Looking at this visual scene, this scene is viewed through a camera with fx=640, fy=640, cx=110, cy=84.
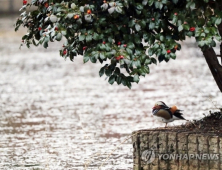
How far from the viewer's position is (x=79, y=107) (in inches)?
534

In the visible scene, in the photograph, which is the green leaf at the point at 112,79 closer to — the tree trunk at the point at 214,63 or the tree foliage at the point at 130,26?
the tree foliage at the point at 130,26

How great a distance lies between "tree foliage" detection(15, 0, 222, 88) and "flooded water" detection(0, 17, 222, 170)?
1172 mm

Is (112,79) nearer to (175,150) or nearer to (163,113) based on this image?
(175,150)

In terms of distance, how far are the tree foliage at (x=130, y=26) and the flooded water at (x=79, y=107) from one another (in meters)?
1.17

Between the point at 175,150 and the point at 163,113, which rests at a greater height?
the point at 163,113

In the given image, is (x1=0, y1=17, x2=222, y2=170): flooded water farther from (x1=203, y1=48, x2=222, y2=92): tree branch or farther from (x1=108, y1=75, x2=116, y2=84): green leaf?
(x1=108, y1=75, x2=116, y2=84): green leaf

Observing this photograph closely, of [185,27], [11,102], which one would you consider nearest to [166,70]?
[11,102]

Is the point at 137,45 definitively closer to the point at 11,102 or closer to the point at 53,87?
the point at 11,102

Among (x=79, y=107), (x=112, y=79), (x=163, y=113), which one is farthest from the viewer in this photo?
(x=79, y=107)

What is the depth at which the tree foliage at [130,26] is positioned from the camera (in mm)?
5996

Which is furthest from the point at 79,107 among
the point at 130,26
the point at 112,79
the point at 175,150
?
the point at 130,26

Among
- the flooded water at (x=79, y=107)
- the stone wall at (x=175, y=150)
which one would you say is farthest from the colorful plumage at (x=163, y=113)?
the flooded water at (x=79, y=107)

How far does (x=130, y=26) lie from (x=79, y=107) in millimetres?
7509

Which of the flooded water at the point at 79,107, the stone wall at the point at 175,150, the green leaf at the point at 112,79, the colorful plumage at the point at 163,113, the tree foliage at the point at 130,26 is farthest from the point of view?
the flooded water at the point at 79,107
